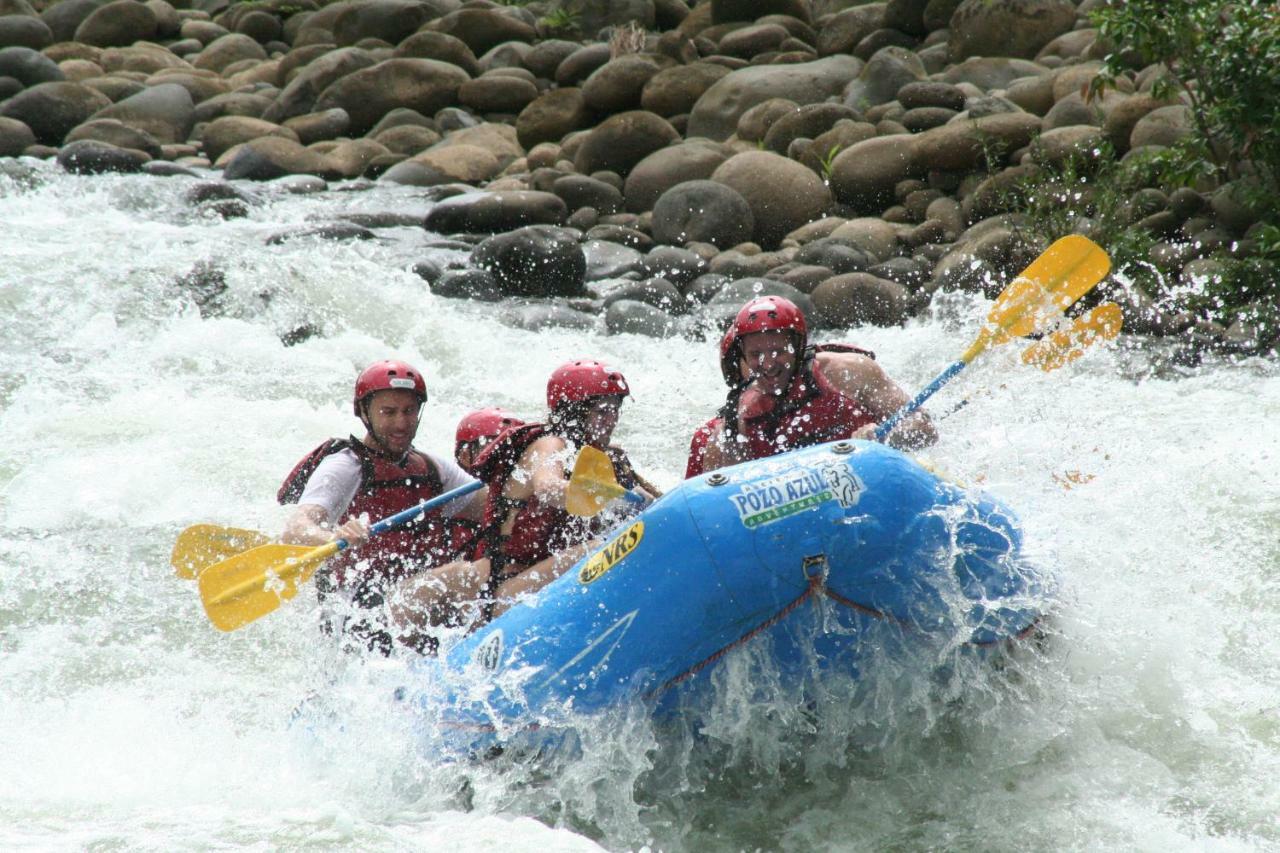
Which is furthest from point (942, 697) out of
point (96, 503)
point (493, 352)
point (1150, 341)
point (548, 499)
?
point (493, 352)

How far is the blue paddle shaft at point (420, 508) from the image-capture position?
15.4ft

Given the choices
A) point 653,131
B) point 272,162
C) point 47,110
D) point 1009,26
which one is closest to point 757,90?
point 653,131

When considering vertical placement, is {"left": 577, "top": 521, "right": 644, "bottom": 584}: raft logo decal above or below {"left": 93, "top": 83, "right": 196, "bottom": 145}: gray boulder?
above

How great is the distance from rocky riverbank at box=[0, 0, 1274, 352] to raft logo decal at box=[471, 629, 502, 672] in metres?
6.17

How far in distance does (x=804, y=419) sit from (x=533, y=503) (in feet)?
3.48

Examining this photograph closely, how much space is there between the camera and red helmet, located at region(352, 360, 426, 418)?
4.97 meters

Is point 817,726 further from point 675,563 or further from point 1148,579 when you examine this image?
point 1148,579

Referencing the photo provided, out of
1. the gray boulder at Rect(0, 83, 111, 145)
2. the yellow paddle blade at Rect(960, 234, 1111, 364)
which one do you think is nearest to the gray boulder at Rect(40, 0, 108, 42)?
the gray boulder at Rect(0, 83, 111, 145)

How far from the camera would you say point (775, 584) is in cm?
362

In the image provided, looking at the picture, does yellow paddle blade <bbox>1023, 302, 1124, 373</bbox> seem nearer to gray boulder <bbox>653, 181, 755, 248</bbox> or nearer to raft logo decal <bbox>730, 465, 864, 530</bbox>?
raft logo decal <bbox>730, 465, 864, 530</bbox>

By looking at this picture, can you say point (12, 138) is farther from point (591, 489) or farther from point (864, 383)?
point (591, 489)

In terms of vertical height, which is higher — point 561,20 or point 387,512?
point 387,512

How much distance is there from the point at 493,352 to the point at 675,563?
6.55 metres

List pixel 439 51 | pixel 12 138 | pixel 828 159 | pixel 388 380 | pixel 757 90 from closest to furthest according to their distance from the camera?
pixel 388 380 < pixel 828 159 < pixel 757 90 < pixel 12 138 < pixel 439 51
